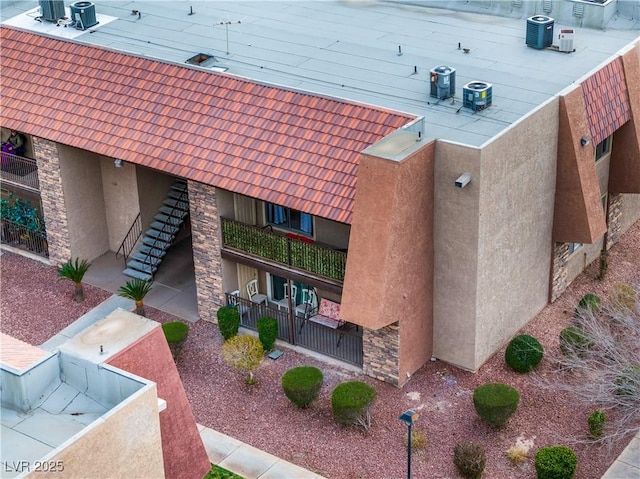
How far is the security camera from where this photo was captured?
24688mm

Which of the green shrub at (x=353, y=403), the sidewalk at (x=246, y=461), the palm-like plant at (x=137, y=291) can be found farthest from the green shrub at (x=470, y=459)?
the palm-like plant at (x=137, y=291)

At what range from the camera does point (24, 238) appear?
109ft

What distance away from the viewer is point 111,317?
2195 centimetres

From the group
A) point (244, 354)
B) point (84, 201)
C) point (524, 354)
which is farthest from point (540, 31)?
point (84, 201)

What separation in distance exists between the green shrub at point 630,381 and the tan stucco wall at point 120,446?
10525mm

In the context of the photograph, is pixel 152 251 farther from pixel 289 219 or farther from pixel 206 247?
pixel 289 219

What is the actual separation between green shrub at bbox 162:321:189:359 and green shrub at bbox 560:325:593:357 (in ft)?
30.5

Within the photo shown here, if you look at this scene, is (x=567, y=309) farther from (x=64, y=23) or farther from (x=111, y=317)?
(x=64, y=23)

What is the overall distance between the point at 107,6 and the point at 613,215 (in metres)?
16.6

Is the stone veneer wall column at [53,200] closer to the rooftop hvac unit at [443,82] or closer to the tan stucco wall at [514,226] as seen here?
the rooftop hvac unit at [443,82]

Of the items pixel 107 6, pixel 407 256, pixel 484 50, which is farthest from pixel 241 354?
pixel 107 6

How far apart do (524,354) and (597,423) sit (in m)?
2.94

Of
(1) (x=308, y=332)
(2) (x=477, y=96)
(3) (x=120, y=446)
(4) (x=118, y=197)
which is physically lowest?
(1) (x=308, y=332)

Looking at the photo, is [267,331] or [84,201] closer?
[267,331]
